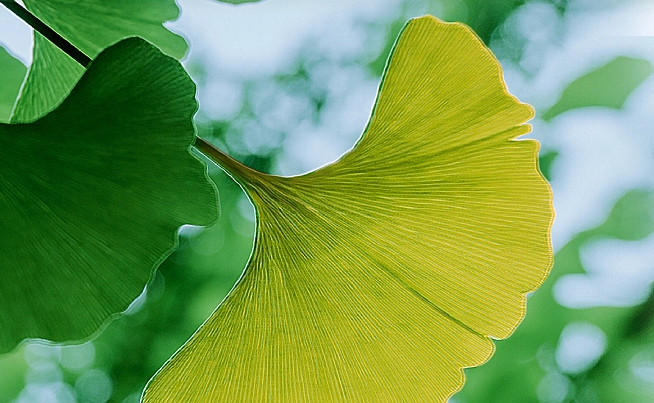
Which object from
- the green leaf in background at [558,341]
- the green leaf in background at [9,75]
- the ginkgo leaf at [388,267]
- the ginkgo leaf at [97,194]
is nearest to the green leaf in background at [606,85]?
the green leaf in background at [558,341]

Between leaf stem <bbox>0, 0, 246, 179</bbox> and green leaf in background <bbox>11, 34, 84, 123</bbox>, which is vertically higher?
leaf stem <bbox>0, 0, 246, 179</bbox>

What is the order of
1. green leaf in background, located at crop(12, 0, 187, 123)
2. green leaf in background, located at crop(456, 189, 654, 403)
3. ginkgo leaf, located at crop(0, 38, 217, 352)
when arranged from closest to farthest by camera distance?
ginkgo leaf, located at crop(0, 38, 217, 352), green leaf in background, located at crop(12, 0, 187, 123), green leaf in background, located at crop(456, 189, 654, 403)

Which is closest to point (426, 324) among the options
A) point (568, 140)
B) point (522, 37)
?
point (568, 140)

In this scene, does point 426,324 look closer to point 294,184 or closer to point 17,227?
point 294,184

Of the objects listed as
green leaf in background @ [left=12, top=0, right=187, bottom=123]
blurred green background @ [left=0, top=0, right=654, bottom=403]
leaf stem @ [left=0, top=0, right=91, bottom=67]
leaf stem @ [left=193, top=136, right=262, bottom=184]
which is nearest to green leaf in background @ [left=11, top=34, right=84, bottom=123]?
green leaf in background @ [left=12, top=0, right=187, bottom=123]

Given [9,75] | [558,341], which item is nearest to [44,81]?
[9,75]

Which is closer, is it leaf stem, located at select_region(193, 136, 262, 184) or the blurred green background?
leaf stem, located at select_region(193, 136, 262, 184)

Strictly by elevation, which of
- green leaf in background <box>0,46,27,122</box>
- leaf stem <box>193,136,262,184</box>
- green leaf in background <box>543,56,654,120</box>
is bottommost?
green leaf in background <box>0,46,27,122</box>

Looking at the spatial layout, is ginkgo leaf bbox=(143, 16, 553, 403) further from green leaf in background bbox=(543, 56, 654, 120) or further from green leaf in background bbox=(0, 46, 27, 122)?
green leaf in background bbox=(543, 56, 654, 120)
